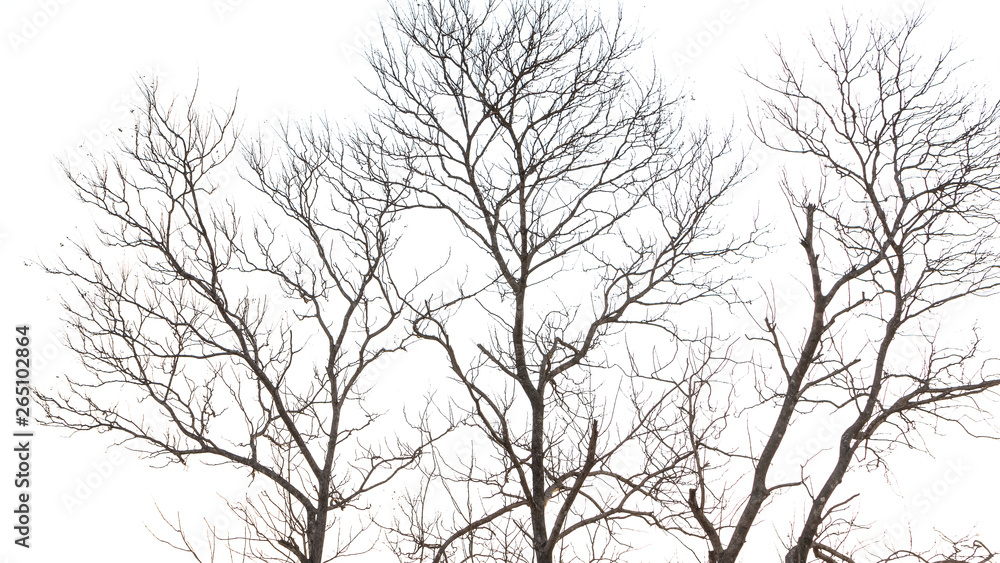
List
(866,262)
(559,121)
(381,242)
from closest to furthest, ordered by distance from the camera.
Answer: (866,262), (559,121), (381,242)

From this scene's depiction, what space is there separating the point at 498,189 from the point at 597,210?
1201 millimetres

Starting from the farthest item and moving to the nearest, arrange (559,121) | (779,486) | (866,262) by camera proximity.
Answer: (559,121) < (866,262) < (779,486)

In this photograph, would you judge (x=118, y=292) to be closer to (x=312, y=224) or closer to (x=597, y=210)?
(x=312, y=224)

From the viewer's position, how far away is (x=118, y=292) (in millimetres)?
10945

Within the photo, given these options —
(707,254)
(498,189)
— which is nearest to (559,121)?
(498,189)

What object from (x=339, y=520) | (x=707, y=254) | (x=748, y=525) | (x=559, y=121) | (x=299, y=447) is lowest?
(x=748, y=525)

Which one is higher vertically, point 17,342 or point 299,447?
point 17,342

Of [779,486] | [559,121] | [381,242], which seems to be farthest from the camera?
[381,242]

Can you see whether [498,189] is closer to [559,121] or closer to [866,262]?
[559,121]

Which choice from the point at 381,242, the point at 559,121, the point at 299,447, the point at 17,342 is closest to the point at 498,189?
the point at 559,121

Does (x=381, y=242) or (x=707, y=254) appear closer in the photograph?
(x=707, y=254)

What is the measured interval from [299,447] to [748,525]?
562 centimetres

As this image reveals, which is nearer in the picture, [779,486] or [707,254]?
[779,486]

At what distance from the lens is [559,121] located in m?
10.8
